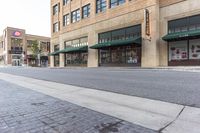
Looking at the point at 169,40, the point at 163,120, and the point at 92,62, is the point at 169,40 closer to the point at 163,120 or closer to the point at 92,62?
the point at 92,62

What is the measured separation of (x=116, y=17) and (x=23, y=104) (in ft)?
83.3

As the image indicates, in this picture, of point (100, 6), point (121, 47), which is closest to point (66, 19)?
point (100, 6)

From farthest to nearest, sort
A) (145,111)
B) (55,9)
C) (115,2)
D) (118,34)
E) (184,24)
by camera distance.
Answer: (55,9) < (115,2) < (118,34) < (184,24) < (145,111)

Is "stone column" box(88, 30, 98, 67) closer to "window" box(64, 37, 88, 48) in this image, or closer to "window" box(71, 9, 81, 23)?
"window" box(64, 37, 88, 48)

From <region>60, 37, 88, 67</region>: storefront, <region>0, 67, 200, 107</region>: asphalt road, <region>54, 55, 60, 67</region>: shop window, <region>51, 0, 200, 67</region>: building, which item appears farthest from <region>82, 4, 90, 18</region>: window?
<region>0, 67, 200, 107</region>: asphalt road

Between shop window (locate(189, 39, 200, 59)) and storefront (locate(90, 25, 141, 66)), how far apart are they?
593 centimetres

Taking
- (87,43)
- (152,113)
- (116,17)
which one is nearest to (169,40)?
(116,17)

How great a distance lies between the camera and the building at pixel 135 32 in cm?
2233

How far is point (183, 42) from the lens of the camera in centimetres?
2270

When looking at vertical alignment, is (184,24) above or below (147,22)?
below

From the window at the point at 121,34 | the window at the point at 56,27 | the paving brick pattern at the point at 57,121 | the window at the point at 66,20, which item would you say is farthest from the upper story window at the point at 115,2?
the paving brick pattern at the point at 57,121

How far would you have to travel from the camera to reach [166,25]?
79.6 feet

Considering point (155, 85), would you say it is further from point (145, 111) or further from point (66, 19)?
point (66, 19)

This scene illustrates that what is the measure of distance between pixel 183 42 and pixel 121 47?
28.3 feet
